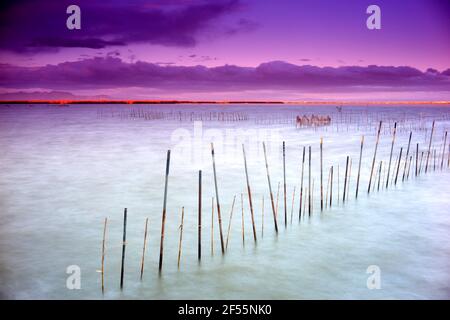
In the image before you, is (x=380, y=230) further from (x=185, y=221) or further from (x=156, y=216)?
(x=156, y=216)

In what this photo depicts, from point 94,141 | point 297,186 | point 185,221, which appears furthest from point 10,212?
point 94,141

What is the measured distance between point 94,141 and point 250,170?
9.87m

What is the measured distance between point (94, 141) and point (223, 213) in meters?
12.9

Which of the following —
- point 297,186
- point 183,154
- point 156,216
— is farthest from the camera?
point 183,154

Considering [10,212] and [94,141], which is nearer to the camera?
[10,212]

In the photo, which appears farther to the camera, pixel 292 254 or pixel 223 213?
pixel 223 213

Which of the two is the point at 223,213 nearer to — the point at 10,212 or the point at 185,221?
the point at 185,221

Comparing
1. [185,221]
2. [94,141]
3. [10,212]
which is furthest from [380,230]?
[94,141]

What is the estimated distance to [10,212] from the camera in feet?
22.2

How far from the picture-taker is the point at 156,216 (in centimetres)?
666

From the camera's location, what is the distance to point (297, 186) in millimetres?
8617

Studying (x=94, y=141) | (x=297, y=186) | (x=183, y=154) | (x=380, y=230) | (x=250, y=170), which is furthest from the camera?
(x=94, y=141)
